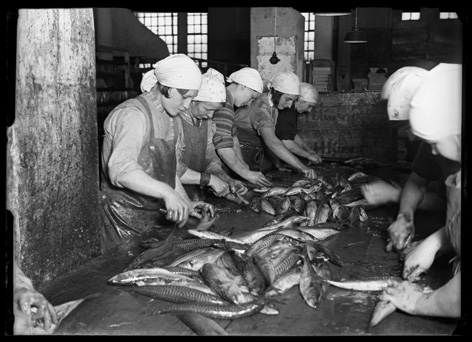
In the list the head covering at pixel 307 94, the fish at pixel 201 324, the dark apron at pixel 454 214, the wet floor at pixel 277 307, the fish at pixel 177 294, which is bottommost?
the wet floor at pixel 277 307

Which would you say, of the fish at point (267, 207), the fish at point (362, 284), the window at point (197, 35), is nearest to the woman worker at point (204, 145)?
the fish at point (267, 207)

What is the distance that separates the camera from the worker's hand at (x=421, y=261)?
3.49 meters

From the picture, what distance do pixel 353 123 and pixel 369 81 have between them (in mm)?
6750

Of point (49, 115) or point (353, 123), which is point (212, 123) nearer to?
point (49, 115)

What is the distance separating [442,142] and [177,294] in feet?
5.15

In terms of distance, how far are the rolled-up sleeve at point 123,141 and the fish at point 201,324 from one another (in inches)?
56.2

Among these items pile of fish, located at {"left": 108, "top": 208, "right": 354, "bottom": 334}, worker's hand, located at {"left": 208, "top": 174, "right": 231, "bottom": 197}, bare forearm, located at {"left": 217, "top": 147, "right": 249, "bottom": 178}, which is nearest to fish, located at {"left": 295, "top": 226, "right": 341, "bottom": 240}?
pile of fish, located at {"left": 108, "top": 208, "right": 354, "bottom": 334}

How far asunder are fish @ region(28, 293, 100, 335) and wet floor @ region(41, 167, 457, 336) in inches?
0.9

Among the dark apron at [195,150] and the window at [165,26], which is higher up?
the window at [165,26]

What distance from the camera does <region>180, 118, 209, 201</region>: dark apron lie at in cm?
590

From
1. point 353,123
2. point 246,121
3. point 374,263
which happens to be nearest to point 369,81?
point 353,123

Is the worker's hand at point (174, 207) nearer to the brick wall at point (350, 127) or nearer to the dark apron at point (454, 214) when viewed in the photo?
the dark apron at point (454, 214)

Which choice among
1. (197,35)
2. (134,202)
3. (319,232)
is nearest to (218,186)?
(134,202)

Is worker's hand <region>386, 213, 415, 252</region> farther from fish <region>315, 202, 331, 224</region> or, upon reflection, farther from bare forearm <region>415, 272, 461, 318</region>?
bare forearm <region>415, 272, 461, 318</region>
